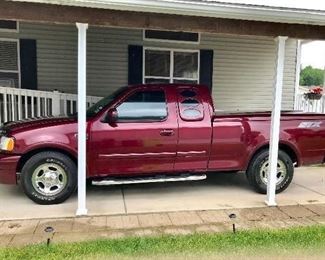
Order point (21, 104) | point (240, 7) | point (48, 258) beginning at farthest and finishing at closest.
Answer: point (21, 104), point (240, 7), point (48, 258)

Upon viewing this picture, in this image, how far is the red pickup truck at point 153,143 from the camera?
226 inches

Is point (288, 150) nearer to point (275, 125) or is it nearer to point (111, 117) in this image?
point (275, 125)

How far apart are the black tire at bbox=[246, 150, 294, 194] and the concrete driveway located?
6.7 inches

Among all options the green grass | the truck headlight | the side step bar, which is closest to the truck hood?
the truck headlight

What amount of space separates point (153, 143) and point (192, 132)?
2.24 ft

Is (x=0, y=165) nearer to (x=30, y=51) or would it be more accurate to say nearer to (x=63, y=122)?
(x=63, y=122)

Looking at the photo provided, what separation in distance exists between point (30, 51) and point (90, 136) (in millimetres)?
4594

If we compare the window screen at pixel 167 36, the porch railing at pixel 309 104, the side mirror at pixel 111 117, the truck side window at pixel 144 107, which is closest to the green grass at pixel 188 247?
the side mirror at pixel 111 117

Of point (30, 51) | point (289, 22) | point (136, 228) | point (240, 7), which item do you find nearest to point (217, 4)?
point (240, 7)

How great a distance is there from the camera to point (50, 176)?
227 inches

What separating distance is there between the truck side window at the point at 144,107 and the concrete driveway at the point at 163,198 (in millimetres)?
1374

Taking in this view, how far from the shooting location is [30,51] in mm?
9344

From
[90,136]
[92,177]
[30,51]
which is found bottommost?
[92,177]

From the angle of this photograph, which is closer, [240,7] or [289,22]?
[240,7]
